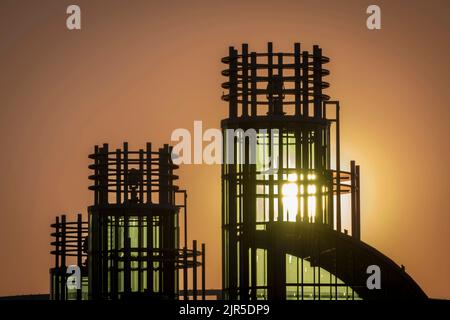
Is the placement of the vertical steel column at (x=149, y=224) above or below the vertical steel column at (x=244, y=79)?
below

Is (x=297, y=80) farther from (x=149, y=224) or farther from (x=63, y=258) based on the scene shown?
(x=63, y=258)

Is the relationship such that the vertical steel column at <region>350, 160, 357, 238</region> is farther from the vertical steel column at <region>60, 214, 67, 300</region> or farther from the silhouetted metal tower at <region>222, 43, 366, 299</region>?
the vertical steel column at <region>60, 214, 67, 300</region>

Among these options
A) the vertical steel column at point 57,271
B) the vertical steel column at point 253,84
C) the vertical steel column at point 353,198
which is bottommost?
the vertical steel column at point 57,271

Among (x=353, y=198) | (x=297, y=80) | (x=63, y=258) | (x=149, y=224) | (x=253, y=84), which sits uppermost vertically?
(x=297, y=80)

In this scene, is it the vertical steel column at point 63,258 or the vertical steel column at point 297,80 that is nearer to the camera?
the vertical steel column at point 297,80

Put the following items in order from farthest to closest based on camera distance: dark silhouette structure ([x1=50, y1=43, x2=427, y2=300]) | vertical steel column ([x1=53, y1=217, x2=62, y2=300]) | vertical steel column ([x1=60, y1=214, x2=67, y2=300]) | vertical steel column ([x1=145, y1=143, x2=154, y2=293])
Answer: vertical steel column ([x1=53, y1=217, x2=62, y2=300]) < vertical steel column ([x1=60, y1=214, x2=67, y2=300]) < vertical steel column ([x1=145, y1=143, x2=154, y2=293]) < dark silhouette structure ([x1=50, y1=43, x2=427, y2=300])

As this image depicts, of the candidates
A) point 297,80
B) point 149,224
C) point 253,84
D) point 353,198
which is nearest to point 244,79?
point 253,84

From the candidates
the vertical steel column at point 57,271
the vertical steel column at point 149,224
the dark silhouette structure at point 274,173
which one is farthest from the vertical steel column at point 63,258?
the dark silhouette structure at point 274,173

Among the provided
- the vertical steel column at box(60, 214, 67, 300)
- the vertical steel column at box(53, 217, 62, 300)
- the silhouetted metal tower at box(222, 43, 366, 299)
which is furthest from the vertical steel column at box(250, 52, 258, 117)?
the vertical steel column at box(53, 217, 62, 300)

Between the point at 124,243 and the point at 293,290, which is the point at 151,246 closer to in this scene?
the point at 124,243

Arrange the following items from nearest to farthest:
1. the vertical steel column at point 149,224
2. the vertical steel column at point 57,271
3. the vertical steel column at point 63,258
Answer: the vertical steel column at point 149,224 → the vertical steel column at point 63,258 → the vertical steel column at point 57,271

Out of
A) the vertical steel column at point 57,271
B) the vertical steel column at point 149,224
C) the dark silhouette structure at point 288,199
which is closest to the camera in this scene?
the dark silhouette structure at point 288,199

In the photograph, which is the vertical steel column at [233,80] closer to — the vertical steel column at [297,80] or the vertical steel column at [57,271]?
the vertical steel column at [297,80]
